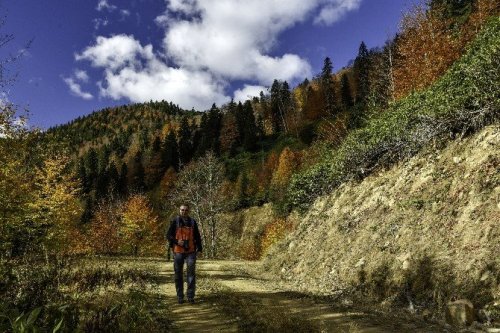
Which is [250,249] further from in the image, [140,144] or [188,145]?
[140,144]

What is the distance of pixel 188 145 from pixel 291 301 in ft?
330

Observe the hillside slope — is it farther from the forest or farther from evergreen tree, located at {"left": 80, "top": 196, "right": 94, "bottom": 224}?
evergreen tree, located at {"left": 80, "top": 196, "right": 94, "bottom": 224}

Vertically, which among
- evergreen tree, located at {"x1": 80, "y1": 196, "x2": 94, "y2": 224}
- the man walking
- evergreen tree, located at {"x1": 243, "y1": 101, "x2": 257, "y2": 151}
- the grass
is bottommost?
the grass

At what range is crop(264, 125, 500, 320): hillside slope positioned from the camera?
8.30 metres

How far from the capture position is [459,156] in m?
11.8

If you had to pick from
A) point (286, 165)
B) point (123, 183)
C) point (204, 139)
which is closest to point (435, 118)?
point (286, 165)

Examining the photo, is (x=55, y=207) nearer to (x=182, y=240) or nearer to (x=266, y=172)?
(x=182, y=240)

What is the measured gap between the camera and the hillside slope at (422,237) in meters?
8.30

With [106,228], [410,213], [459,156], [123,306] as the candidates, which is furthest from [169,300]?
[106,228]

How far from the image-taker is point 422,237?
10.4 meters

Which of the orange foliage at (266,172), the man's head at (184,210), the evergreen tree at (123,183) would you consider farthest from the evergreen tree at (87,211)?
the man's head at (184,210)

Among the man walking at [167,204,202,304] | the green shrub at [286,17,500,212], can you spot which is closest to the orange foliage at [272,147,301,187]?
the green shrub at [286,17,500,212]

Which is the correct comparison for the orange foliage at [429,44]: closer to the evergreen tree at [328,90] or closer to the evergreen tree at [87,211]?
the evergreen tree at [328,90]

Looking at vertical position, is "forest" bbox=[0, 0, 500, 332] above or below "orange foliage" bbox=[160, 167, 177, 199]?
below
